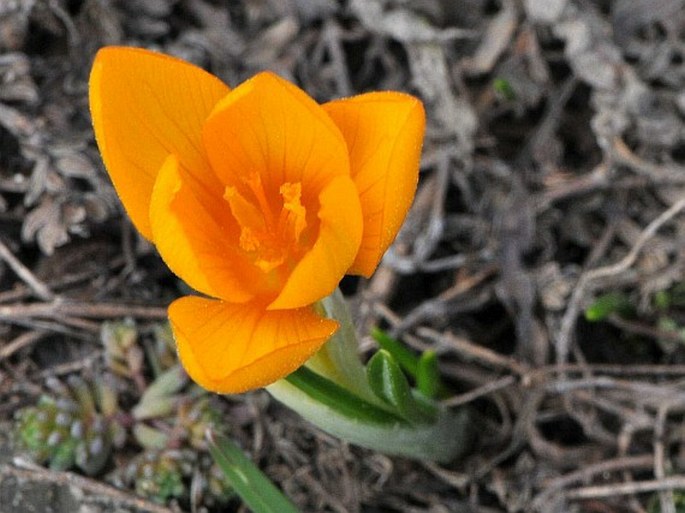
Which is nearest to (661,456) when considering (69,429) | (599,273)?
(599,273)

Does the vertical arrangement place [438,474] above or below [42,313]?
below

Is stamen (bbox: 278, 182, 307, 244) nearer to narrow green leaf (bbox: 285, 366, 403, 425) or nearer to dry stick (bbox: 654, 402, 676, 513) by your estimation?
narrow green leaf (bbox: 285, 366, 403, 425)

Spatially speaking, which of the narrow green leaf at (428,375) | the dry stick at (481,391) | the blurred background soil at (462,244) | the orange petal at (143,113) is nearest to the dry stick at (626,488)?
the blurred background soil at (462,244)

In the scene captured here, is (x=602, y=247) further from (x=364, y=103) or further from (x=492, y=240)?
(x=364, y=103)

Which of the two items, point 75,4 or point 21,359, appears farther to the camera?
point 75,4

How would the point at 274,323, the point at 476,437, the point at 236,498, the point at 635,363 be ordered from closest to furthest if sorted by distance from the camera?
the point at 274,323 < the point at 236,498 < the point at 476,437 < the point at 635,363

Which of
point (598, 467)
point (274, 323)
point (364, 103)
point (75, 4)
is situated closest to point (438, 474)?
point (598, 467)

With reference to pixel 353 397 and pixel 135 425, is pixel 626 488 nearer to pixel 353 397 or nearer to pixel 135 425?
pixel 353 397
